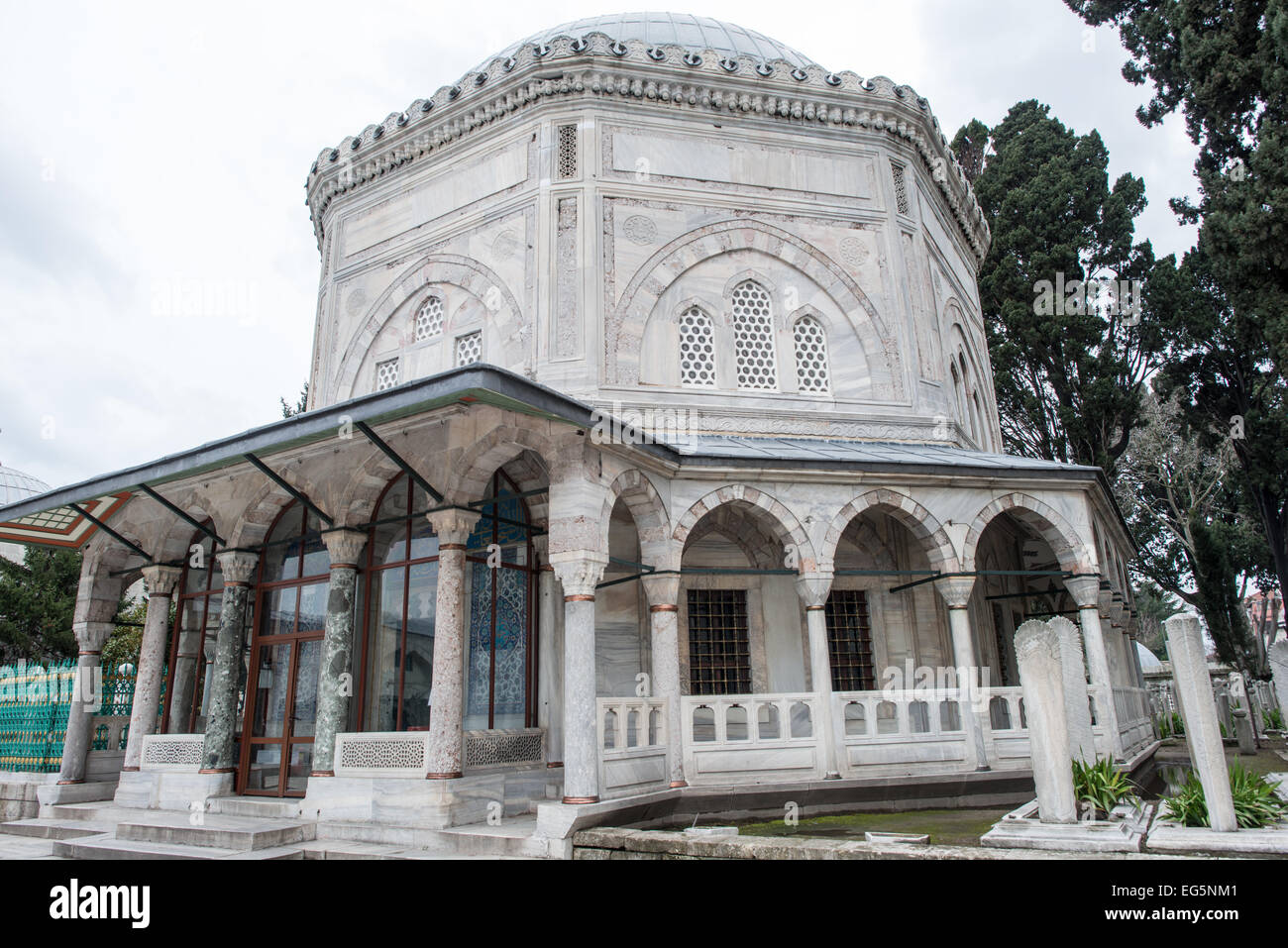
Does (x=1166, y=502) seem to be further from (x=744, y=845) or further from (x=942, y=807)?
(x=744, y=845)

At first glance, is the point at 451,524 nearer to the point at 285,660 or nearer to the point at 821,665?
the point at 285,660

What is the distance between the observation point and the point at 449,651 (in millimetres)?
8086

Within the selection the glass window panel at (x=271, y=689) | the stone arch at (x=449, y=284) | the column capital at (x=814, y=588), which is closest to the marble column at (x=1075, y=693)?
the column capital at (x=814, y=588)

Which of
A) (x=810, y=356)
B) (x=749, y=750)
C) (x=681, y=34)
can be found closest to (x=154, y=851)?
(x=749, y=750)

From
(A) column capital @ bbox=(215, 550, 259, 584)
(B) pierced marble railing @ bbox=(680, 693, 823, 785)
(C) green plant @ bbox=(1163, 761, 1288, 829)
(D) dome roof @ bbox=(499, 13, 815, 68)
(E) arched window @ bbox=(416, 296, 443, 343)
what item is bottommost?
(C) green plant @ bbox=(1163, 761, 1288, 829)

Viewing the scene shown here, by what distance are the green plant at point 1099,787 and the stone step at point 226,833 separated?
257 inches

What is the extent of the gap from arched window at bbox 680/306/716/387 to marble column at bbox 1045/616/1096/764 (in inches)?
241

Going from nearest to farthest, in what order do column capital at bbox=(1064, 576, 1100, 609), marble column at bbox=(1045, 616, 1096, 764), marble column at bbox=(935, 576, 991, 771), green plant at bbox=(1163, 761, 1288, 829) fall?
green plant at bbox=(1163, 761, 1288, 829)
marble column at bbox=(1045, 616, 1096, 764)
marble column at bbox=(935, 576, 991, 771)
column capital at bbox=(1064, 576, 1100, 609)

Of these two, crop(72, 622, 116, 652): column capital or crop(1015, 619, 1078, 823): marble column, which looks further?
crop(72, 622, 116, 652): column capital

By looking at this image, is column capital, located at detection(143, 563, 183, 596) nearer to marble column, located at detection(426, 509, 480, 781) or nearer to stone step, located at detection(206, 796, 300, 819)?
stone step, located at detection(206, 796, 300, 819)

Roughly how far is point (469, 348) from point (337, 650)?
5045mm

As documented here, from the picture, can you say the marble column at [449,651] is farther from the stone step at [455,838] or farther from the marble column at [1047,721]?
the marble column at [1047,721]

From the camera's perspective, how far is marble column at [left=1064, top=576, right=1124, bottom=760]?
935 cm

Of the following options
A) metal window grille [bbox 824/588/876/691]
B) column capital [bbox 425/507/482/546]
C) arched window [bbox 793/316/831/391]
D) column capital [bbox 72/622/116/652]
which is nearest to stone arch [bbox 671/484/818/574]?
metal window grille [bbox 824/588/876/691]
